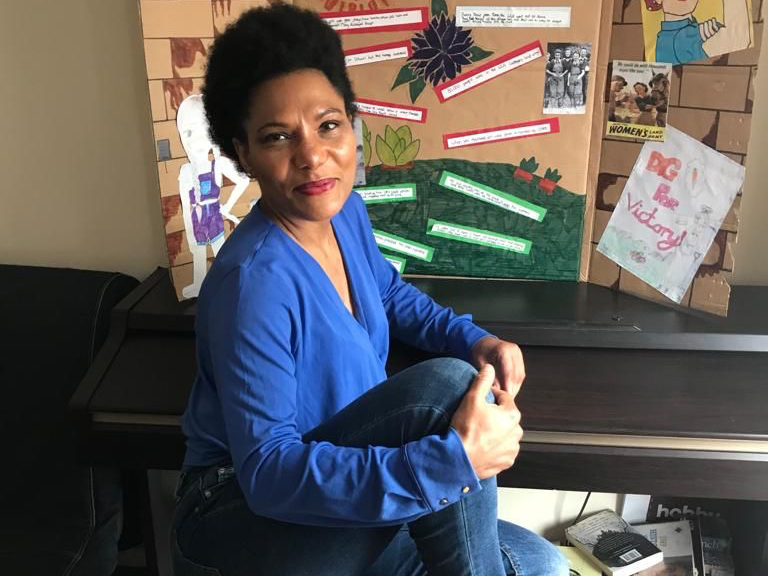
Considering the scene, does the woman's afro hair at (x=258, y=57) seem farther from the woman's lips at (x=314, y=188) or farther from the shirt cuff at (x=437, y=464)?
the shirt cuff at (x=437, y=464)

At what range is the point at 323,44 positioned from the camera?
3.07 ft

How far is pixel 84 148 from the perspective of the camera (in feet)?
5.07

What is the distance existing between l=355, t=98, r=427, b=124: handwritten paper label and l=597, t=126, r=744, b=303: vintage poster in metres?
0.41

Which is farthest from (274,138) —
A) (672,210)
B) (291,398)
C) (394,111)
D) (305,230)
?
(672,210)

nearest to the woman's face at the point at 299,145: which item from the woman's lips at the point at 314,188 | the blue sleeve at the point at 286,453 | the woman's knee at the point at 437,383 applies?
the woman's lips at the point at 314,188

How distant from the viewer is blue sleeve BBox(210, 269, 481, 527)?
81cm

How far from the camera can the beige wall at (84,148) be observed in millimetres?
1461

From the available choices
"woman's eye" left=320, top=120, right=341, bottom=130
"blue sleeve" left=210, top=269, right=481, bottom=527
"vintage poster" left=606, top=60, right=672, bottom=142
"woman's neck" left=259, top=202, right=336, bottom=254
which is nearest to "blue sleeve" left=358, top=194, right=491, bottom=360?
"woman's neck" left=259, top=202, right=336, bottom=254

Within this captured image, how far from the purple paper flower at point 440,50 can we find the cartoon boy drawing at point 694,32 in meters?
0.32

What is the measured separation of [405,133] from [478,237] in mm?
247

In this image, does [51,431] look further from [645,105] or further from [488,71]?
[645,105]

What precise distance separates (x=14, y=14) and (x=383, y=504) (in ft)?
4.06

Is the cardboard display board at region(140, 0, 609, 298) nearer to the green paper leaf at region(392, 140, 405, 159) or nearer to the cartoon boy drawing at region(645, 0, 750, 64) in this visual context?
the green paper leaf at region(392, 140, 405, 159)

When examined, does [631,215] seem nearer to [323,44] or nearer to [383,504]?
[323,44]
